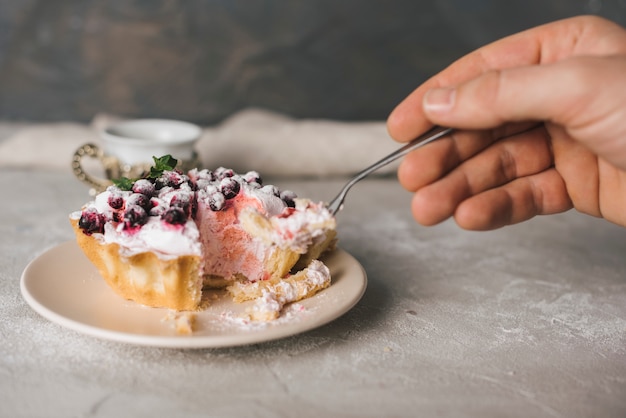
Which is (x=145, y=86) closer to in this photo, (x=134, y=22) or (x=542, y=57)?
(x=134, y=22)

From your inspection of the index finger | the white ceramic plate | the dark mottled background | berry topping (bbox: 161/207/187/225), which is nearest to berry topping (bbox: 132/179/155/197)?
berry topping (bbox: 161/207/187/225)

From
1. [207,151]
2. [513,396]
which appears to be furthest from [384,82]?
[513,396]

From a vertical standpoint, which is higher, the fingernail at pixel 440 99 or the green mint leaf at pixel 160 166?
the fingernail at pixel 440 99

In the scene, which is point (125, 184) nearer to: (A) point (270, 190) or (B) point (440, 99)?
(A) point (270, 190)

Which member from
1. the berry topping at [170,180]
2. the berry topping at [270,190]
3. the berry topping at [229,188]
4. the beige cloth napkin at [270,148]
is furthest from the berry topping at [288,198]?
the beige cloth napkin at [270,148]

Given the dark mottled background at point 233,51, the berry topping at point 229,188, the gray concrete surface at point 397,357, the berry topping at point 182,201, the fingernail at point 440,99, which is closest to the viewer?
the gray concrete surface at point 397,357

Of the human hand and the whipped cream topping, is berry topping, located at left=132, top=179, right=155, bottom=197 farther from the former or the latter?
the human hand

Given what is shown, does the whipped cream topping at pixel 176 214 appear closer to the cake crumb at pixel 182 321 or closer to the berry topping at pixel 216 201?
the berry topping at pixel 216 201
